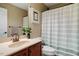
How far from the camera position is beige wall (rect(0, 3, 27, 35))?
1839 millimetres

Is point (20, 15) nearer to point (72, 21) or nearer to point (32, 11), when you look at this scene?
point (32, 11)

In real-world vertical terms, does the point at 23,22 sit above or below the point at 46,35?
above

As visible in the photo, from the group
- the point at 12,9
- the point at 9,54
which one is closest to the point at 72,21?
the point at 12,9

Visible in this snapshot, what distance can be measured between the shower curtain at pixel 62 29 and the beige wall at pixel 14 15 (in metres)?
1.08

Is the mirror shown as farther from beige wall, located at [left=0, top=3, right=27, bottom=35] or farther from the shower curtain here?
the shower curtain

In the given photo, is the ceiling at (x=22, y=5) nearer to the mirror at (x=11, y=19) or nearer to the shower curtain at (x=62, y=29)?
the mirror at (x=11, y=19)

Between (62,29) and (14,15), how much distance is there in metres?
1.52

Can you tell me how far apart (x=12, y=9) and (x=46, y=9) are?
1412 millimetres

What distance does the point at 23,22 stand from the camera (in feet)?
7.02

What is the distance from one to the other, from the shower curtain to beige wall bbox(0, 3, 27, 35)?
1084 millimetres

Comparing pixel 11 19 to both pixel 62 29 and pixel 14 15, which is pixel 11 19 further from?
pixel 62 29

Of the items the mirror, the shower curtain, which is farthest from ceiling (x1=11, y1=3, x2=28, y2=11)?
the shower curtain

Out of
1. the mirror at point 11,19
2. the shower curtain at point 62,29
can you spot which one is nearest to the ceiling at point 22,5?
the mirror at point 11,19

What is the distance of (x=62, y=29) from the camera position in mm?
2738
